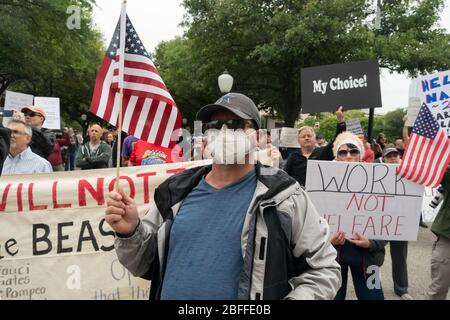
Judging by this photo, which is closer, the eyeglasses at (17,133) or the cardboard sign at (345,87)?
the eyeglasses at (17,133)

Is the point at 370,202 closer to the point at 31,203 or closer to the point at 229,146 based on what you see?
the point at 229,146

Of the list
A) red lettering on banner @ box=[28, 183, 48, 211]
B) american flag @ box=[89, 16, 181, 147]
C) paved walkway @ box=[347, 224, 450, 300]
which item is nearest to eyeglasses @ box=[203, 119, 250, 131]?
american flag @ box=[89, 16, 181, 147]

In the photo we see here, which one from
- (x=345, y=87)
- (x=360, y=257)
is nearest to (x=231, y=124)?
(x=360, y=257)

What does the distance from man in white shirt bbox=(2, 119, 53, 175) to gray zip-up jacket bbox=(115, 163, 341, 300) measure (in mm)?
2723

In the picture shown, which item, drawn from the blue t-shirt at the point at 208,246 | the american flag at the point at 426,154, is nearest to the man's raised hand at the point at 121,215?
the blue t-shirt at the point at 208,246

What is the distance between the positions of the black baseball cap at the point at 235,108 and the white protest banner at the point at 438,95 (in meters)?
4.10

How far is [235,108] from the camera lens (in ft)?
6.81

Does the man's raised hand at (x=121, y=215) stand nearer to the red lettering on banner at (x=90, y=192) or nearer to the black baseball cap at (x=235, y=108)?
the black baseball cap at (x=235, y=108)

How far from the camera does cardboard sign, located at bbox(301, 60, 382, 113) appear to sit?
5609 mm

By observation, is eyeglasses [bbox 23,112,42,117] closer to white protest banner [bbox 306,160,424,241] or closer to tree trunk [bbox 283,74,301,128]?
white protest banner [bbox 306,160,424,241]

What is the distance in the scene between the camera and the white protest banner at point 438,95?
5520 millimetres

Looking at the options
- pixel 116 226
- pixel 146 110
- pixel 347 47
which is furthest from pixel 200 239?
pixel 347 47

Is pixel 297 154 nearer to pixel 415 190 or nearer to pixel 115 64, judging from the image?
pixel 415 190
